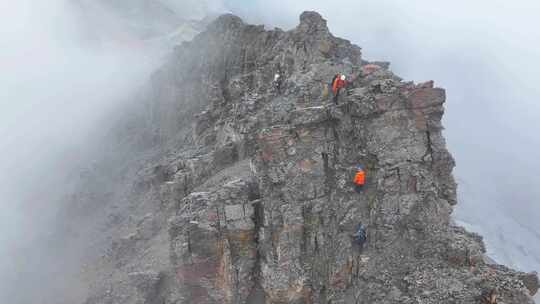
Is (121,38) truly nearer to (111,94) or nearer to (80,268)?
(111,94)

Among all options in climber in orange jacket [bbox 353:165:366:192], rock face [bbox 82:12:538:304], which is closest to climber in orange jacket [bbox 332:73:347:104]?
rock face [bbox 82:12:538:304]

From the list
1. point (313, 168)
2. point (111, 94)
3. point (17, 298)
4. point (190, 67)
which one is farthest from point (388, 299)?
point (111, 94)

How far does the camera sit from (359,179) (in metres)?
32.3

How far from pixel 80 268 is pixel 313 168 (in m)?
36.6

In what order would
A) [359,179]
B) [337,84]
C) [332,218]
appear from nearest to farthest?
[359,179]
[332,218]
[337,84]

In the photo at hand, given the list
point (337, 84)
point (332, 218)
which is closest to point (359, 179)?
point (332, 218)

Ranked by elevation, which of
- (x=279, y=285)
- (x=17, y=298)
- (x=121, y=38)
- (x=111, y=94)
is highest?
(x=121, y=38)

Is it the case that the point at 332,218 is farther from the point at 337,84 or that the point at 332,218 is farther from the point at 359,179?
the point at 337,84

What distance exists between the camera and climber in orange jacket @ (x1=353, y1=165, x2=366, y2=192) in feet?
106

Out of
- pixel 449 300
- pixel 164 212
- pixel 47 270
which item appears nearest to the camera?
pixel 449 300

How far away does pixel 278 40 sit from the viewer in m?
62.8

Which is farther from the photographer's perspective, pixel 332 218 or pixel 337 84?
pixel 337 84

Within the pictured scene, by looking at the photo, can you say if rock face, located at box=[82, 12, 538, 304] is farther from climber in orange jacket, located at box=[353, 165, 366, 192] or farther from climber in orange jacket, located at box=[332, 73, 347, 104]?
climber in orange jacket, located at box=[332, 73, 347, 104]

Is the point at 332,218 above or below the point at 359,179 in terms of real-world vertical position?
below
